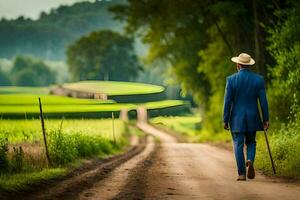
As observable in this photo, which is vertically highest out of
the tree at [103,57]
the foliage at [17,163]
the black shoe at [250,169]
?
the tree at [103,57]

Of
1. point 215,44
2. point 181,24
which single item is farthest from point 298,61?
point 181,24

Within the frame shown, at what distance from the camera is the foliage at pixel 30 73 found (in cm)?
2784

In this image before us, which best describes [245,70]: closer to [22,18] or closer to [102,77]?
[102,77]

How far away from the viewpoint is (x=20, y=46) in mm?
32812

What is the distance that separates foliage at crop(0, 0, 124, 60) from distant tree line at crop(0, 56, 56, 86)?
922 mm

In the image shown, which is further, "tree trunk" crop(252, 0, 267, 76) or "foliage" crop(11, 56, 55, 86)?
"tree trunk" crop(252, 0, 267, 76)

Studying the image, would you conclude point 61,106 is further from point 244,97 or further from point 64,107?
point 244,97

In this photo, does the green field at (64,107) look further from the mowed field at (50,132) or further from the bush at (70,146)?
the bush at (70,146)

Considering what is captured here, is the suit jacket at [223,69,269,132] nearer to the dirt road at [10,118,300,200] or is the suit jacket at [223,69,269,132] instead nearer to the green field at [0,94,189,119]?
the dirt road at [10,118,300,200]

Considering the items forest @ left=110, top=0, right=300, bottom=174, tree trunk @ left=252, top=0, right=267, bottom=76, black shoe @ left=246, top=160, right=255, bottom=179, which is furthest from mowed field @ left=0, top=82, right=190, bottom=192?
tree trunk @ left=252, top=0, right=267, bottom=76

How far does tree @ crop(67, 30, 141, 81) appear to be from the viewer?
117 ft

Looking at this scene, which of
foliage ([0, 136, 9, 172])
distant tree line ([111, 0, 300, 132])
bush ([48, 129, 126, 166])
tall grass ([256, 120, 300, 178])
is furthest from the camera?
distant tree line ([111, 0, 300, 132])

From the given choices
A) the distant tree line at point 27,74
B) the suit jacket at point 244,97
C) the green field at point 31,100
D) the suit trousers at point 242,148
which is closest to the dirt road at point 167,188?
the suit trousers at point 242,148

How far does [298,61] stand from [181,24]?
74.2ft
